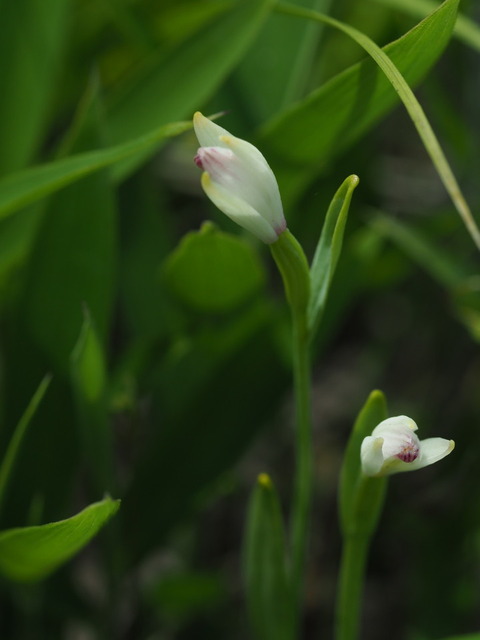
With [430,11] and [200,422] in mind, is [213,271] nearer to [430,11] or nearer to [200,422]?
[200,422]

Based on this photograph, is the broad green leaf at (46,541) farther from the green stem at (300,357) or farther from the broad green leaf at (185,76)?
the broad green leaf at (185,76)

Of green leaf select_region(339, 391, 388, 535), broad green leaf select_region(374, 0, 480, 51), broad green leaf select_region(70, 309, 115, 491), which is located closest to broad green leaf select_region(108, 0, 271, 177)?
broad green leaf select_region(374, 0, 480, 51)

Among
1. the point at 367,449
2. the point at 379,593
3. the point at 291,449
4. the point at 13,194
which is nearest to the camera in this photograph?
the point at 367,449

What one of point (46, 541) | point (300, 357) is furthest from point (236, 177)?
point (46, 541)

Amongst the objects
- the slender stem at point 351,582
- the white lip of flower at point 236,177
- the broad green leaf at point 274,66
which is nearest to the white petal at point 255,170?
the white lip of flower at point 236,177

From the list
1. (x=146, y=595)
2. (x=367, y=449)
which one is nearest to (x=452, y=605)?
(x=146, y=595)

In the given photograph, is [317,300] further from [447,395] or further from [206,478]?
[447,395]

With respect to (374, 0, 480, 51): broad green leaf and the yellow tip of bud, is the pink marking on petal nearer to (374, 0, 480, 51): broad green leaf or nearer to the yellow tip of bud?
the yellow tip of bud
